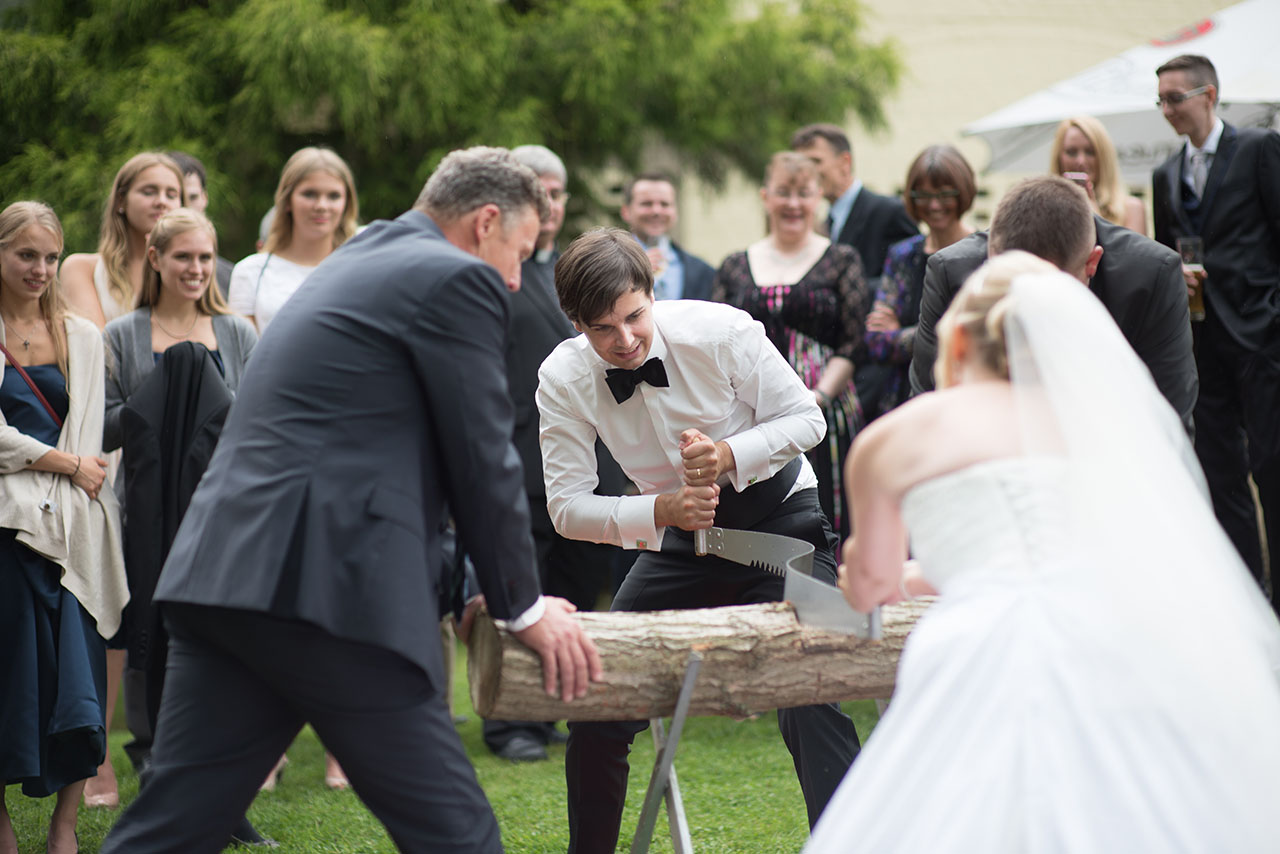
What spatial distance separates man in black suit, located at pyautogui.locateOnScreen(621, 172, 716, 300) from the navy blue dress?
3.31 metres

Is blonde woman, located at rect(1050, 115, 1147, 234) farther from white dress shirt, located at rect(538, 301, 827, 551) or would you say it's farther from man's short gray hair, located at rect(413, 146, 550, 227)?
man's short gray hair, located at rect(413, 146, 550, 227)

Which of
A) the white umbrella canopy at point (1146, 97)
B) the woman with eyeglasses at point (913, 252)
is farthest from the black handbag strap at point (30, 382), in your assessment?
the white umbrella canopy at point (1146, 97)

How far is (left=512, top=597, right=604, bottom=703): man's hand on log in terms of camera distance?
2.78 m

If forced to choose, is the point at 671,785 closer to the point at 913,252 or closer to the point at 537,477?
the point at 537,477

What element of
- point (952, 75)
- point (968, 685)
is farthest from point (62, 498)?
point (952, 75)

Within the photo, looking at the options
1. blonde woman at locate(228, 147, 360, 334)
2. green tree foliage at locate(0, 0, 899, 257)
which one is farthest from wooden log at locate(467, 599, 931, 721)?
green tree foliage at locate(0, 0, 899, 257)

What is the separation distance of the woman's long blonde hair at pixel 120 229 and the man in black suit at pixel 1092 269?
323cm

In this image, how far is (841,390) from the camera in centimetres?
574

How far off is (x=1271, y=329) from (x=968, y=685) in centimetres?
400

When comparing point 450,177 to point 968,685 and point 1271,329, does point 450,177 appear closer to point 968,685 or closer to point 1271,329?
point 968,685

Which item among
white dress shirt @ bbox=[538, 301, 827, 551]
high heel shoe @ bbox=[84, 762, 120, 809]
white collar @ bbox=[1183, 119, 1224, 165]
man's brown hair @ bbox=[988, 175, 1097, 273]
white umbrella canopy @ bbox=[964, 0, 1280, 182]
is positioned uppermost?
white umbrella canopy @ bbox=[964, 0, 1280, 182]

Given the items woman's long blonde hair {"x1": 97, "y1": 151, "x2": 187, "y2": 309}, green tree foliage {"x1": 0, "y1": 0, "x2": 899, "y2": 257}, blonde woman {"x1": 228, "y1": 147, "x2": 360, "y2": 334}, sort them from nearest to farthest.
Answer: woman's long blonde hair {"x1": 97, "y1": 151, "x2": 187, "y2": 309} < blonde woman {"x1": 228, "y1": 147, "x2": 360, "y2": 334} < green tree foliage {"x1": 0, "y1": 0, "x2": 899, "y2": 257}

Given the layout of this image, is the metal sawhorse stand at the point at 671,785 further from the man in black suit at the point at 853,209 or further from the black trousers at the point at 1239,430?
the man in black suit at the point at 853,209

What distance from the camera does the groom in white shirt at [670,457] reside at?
3.58 metres
